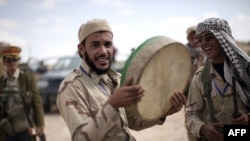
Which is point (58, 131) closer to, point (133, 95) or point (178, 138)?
point (178, 138)

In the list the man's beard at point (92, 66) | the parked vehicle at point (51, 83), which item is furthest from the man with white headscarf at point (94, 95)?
the parked vehicle at point (51, 83)

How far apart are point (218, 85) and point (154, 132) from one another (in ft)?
15.9

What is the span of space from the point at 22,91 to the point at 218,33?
276 cm

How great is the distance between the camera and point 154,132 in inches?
282

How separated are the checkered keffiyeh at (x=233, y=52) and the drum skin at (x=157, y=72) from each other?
0.48 metres

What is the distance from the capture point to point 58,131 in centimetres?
782

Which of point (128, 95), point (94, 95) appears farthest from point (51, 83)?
point (128, 95)

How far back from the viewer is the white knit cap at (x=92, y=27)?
6.75 feet

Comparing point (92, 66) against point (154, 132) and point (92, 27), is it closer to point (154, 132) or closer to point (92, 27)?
point (92, 27)

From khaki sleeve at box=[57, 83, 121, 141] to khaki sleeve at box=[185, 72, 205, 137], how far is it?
34.6 inches

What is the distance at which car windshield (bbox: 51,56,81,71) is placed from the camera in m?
10.7

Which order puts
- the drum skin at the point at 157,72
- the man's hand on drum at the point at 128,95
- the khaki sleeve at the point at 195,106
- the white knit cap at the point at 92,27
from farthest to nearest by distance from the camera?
the khaki sleeve at the point at 195,106, the white knit cap at the point at 92,27, the drum skin at the point at 157,72, the man's hand on drum at the point at 128,95

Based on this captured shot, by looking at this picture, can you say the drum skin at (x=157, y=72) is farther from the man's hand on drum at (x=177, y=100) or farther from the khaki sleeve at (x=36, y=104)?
the khaki sleeve at (x=36, y=104)

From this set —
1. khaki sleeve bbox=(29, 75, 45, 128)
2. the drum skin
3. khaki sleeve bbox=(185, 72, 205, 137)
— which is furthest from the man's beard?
khaki sleeve bbox=(29, 75, 45, 128)
